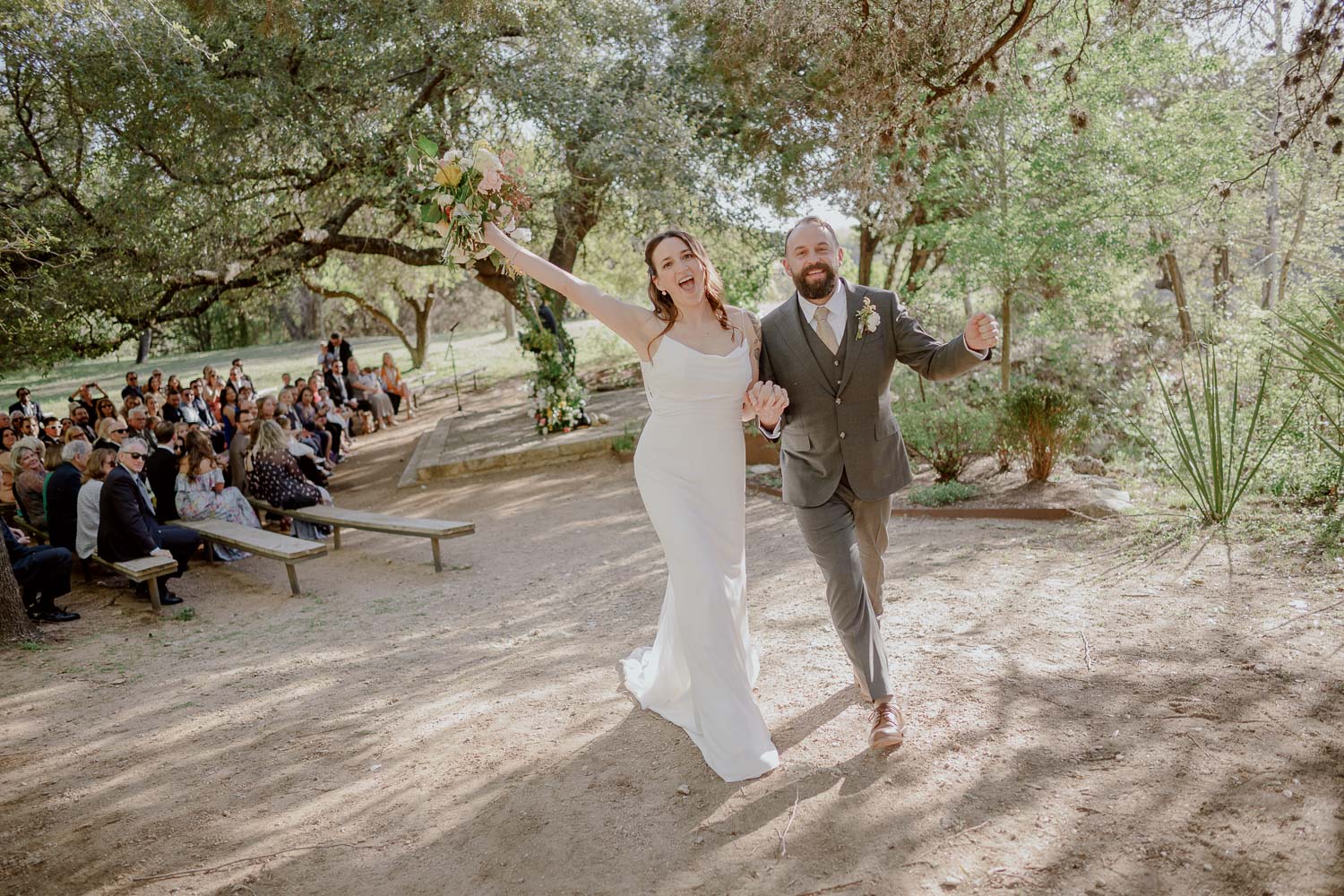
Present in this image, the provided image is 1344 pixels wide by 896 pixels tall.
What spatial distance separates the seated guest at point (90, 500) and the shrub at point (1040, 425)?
7.90 meters

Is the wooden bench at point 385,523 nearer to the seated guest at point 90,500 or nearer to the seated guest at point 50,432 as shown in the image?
the seated guest at point 90,500

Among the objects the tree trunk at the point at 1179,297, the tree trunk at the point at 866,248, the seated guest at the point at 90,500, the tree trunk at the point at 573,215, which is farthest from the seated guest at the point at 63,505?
the tree trunk at the point at 1179,297

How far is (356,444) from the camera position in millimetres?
17469

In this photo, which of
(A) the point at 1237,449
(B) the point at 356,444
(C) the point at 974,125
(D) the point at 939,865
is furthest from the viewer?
(B) the point at 356,444

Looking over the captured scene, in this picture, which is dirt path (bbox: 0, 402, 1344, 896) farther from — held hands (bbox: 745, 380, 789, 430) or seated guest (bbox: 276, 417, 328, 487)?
seated guest (bbox: 276, 417, 328, 487)

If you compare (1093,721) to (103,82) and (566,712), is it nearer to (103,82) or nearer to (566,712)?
(566,712)

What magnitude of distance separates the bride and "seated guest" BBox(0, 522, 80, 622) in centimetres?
520

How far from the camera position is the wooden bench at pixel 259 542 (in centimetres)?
737

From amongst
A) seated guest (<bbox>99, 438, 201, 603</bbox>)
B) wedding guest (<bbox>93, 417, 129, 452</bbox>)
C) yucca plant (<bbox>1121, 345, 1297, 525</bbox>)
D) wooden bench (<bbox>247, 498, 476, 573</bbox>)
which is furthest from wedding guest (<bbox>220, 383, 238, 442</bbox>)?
yucca plant (<bbox>1121, 345, 1297, 525</bbox>)

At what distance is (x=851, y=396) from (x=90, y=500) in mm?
6726

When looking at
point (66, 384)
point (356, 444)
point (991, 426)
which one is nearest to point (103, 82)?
point (356, 444)

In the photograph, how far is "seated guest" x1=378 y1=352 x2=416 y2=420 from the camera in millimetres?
19984

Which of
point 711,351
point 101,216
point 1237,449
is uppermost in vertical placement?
point 101,216

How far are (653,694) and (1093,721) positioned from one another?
191 cm
